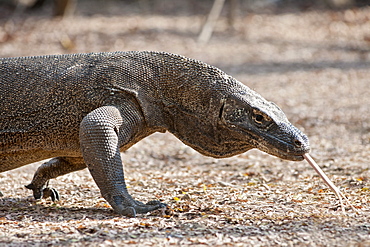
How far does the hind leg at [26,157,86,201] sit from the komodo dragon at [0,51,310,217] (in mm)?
401

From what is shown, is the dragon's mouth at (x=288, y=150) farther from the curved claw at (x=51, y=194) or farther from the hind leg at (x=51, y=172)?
the curved claw at (x=51, y=194)

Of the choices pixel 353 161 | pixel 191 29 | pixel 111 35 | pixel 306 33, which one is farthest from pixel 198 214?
pixel 306 33

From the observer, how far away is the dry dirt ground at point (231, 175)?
3.77 metres

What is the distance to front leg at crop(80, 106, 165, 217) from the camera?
4.14 meters

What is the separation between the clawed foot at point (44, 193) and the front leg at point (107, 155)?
1.04 m

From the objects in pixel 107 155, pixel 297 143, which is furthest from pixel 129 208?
pixel 297 143

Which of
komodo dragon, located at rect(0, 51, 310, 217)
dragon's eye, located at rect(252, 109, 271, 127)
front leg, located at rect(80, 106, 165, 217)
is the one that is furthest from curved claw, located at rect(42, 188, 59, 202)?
dragon's eye, located at rect(252, 109, 271, 127)

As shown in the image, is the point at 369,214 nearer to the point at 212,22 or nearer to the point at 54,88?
the point at 54,88

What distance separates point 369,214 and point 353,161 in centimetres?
264

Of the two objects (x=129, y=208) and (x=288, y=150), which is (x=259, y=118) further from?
(x=129, y=208)

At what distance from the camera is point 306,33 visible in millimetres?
18125

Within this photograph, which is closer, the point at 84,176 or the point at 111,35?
the point at 84,176

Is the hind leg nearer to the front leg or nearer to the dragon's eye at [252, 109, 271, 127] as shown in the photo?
the front leg

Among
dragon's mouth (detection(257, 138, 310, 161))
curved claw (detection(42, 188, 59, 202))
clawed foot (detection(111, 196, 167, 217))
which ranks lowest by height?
clawed foot (detection(111, 196, 167, 217))
